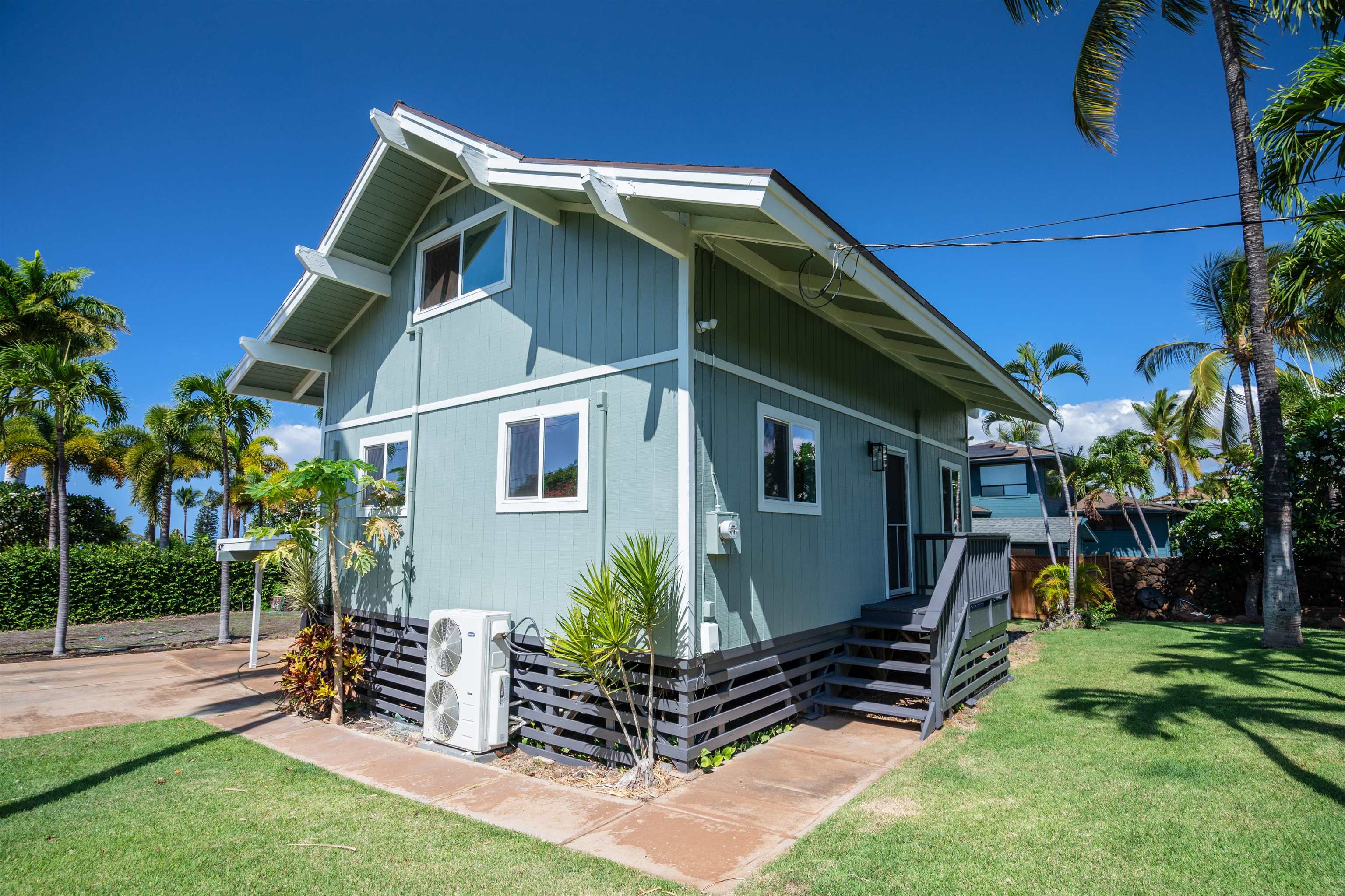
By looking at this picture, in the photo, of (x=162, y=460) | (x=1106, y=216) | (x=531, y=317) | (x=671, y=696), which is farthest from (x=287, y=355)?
(x=162, y=460)

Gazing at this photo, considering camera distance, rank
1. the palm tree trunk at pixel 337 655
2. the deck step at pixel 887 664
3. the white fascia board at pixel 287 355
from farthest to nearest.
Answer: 1. the white fascia board at pixel 287 355
2. the palm tree trunk at pixel 337 655
3. the deck step at pixel 887 664

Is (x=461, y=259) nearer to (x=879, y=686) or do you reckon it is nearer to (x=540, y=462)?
(x=540, y=462)

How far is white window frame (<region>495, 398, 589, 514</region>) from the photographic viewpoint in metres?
6.50

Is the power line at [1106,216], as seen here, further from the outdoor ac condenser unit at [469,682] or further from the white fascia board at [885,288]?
the outdoor ac condenser unit at [469,682]

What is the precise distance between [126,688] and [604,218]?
9.25 metres

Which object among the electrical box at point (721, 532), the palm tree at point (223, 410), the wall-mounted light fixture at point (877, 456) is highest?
the palm tree at point (223, 410)

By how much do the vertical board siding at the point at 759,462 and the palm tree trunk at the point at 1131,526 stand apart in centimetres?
1381

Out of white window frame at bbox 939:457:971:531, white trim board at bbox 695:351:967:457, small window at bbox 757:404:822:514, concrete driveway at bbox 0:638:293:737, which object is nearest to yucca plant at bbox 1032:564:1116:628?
white window frame at bbox 939:457:971:531

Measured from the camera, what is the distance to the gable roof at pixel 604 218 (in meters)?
5.47

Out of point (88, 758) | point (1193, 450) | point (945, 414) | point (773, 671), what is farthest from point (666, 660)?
point (1193, 450)

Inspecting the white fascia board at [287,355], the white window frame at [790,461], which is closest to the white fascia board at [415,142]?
the white fascia board at [287,355]

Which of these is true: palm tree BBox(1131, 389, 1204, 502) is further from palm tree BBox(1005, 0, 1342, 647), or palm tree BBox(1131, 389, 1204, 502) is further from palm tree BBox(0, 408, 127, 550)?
palm tree BBox(0, 408, 127, 550)

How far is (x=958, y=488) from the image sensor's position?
40.8 ft

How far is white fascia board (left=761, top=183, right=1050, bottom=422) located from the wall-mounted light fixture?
145 centimetres
